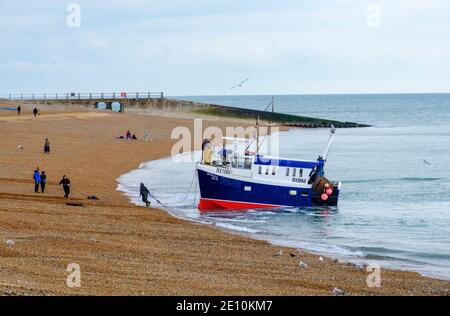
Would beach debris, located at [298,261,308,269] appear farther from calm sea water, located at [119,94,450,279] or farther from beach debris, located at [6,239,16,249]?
beach debris, located at [6,239,16,249]

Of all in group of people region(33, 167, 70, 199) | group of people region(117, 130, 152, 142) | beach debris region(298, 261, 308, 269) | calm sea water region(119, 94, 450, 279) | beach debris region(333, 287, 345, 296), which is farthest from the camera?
group of people region(117, 130, 152, 142)

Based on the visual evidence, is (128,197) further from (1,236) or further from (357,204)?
(1,236)

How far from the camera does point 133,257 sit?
72.5ft

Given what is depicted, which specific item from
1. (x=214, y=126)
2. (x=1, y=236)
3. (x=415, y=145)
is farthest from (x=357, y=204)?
(x=214, y=126)

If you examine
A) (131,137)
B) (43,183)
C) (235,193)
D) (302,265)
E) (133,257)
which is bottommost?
(302,265)

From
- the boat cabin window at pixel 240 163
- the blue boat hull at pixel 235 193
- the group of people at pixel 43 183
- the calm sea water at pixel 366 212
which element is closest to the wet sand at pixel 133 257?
the group of people at pixel 43 183

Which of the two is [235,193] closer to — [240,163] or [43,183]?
[240,163]

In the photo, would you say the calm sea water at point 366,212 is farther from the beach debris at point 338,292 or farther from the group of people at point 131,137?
the group of people at point 131,137

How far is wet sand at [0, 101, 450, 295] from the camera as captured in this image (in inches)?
720

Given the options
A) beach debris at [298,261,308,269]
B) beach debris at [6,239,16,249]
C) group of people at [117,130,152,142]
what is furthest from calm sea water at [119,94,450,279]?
group of people at [117,130,152,142]

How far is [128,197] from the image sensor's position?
3869cm

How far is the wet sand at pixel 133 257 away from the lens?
18281 millimetres

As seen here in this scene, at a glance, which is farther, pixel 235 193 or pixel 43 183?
pixel 235 193

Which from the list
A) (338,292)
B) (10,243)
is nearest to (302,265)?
(338,292)
